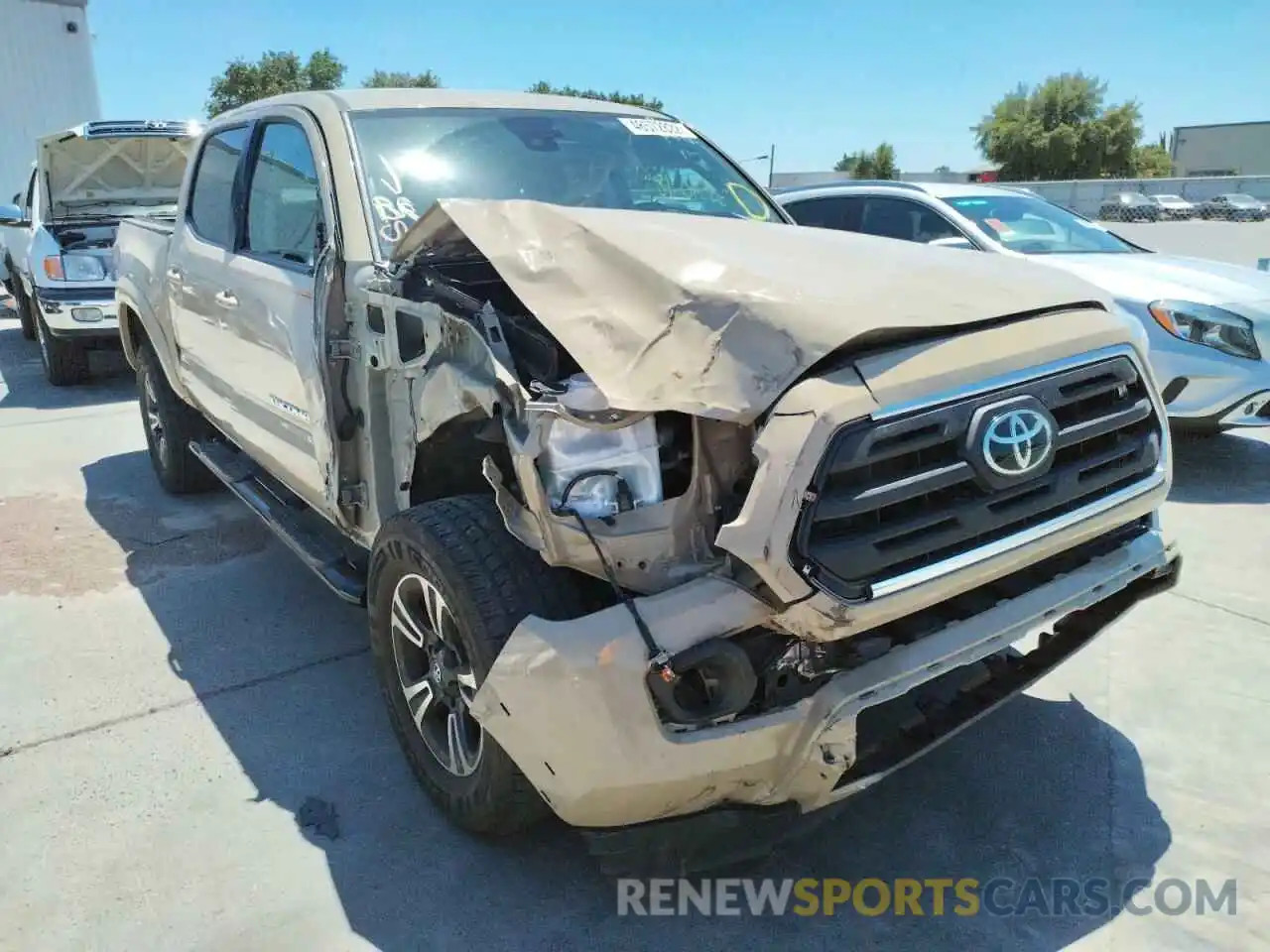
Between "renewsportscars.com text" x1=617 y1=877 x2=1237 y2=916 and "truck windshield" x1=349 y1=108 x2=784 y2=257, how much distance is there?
79.8 inches

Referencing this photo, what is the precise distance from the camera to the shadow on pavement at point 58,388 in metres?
8.43

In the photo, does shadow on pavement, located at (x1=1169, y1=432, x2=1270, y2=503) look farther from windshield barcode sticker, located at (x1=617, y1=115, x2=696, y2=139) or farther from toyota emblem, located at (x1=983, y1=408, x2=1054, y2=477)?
toyota emblem, located at (x1=983, y1=408, x2=1054, y2=477)

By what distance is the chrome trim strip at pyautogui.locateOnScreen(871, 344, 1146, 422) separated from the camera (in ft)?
6.55

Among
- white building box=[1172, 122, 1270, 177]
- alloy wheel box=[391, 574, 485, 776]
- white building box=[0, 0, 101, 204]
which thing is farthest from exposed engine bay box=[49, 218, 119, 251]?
white building box=[1172, 122, 1270, 177]

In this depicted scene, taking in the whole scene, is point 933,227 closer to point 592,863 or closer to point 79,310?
point 592,863

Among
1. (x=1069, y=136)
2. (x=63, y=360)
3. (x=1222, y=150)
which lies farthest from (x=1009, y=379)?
(x=1222, y=150)

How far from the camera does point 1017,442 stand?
2.11 meters

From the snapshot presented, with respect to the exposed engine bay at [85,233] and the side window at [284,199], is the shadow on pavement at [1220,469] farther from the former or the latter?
A: the exposed engine bay at [85,233]

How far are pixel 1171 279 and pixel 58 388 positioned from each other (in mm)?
9009

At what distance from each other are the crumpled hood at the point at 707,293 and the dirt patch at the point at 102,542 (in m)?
2.69

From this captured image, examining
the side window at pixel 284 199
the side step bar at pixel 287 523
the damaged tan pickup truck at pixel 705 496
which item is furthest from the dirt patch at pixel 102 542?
the damaged tan pickup truck at pixel 705 496

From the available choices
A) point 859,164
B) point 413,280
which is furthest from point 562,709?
point 859,164

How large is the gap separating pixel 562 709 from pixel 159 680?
88.7 inches

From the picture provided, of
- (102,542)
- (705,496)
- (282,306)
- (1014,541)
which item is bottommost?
(102,542)
